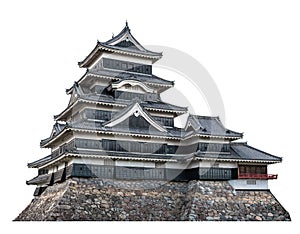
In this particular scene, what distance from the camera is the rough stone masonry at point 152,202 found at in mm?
24141

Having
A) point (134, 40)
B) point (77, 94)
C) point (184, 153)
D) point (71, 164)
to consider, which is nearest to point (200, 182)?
point (184, 153)

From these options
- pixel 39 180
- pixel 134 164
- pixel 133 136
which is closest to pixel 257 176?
pixel 134 164

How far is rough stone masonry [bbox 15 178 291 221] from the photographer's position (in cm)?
2414

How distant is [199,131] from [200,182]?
3857 millimetres

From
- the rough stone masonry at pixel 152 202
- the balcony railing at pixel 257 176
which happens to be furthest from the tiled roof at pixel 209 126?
the rough stone masonry at pixel 152 202

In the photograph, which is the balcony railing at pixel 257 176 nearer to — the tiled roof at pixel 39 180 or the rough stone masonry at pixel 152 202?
the rough stone masonry at pixel 152 202

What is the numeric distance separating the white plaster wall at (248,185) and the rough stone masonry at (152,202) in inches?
16.6

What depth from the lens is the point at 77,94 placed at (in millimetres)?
28344

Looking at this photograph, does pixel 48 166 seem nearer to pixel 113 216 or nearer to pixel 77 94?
pixel 77 94

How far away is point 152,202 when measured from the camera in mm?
26672

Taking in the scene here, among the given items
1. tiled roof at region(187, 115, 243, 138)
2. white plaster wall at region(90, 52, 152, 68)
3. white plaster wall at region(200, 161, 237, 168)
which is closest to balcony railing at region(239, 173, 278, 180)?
white plaster wall at region(200, 161, 237, 168)

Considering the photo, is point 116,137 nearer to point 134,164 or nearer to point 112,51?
point 134,164

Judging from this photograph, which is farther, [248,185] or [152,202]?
[248,185]

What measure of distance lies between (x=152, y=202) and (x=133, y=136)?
16.2ft
